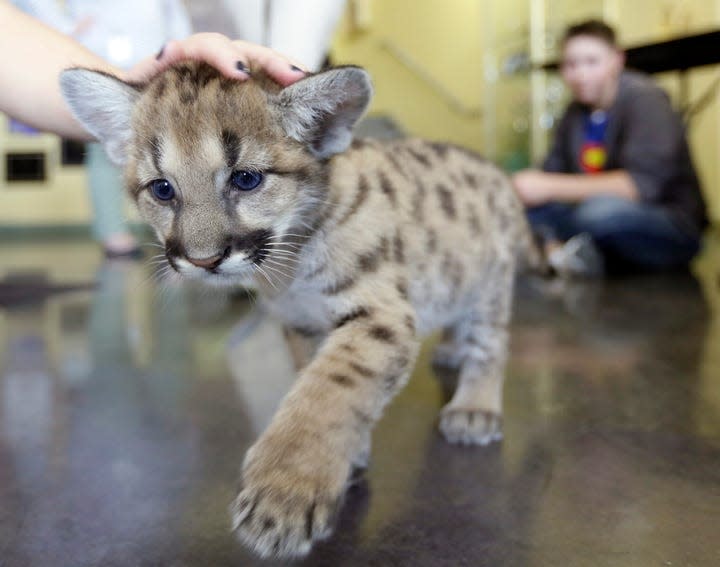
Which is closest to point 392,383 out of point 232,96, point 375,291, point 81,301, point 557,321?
point 375,291

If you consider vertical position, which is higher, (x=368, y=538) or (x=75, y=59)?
(x=75, y=59)

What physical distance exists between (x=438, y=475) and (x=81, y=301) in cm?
262

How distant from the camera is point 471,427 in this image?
1508mm

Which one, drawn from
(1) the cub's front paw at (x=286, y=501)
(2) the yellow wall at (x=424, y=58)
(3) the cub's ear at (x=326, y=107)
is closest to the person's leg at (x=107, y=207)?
(2) the yellow wall at (x=424, y=58)

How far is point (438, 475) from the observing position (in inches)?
52.3

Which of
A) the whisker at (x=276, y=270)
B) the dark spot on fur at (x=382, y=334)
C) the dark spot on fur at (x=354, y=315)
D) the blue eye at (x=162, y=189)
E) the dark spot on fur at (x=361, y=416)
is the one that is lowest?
the dark spot on fur at (x=361, y=416)

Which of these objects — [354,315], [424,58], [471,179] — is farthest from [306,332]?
[424,58]

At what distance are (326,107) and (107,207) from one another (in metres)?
4.53

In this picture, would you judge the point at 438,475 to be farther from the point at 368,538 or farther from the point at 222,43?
the point at 222,43

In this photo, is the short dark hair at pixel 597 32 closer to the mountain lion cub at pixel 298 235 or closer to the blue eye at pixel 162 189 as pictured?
the mountain lion cub at pixel 298 235

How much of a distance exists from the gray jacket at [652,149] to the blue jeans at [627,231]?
0.28 ft

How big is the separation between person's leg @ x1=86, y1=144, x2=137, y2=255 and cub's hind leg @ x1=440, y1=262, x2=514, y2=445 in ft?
13.0

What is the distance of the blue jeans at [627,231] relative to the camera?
3.79 meters

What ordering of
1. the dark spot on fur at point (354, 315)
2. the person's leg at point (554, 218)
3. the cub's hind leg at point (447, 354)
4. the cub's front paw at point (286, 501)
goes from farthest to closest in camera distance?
the person's leg at point (554, 218) < the cub's hind leg at point (447, 354) < the dark spot on fur at point (354, 315) < the cub's front paw at point (286, 501)
